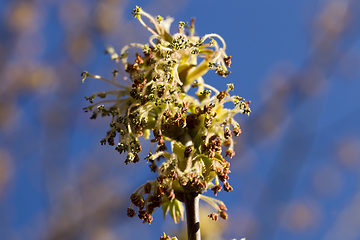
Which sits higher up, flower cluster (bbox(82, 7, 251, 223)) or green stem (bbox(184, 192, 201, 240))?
flower cluster (bbox(82, 7, 251, 223))

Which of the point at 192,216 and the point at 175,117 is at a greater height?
the point at 175,117

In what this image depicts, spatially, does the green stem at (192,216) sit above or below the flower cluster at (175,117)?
below

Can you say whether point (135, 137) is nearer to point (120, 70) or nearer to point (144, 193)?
point (144, 193)

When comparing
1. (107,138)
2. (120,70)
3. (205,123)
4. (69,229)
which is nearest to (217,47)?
(205,123)

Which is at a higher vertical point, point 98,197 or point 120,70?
point 98,197
